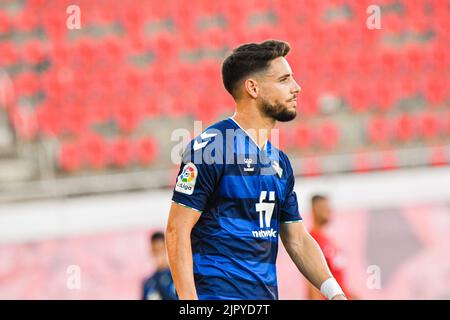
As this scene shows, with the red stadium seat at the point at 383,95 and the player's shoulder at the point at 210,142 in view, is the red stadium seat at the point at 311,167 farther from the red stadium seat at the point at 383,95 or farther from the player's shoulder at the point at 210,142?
the player's shoulder at the point at 210,142

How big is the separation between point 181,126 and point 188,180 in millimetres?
10705

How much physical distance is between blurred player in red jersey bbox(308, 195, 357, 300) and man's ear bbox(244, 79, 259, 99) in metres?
3.56

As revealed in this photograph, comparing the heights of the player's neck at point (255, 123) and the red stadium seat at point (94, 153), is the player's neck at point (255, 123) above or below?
above

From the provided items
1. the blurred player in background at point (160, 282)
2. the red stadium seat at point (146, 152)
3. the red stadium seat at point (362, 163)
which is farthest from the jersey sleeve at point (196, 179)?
the red stadium seat at point (146, 152)

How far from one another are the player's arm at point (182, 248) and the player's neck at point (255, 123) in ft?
1.63

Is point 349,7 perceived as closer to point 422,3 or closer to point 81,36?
point 422,3

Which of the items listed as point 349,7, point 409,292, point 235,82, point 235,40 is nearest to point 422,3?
point 349,7

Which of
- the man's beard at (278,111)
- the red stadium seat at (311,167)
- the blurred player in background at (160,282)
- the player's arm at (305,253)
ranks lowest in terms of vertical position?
the blurred player in background at (160,282)

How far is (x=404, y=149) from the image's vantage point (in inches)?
610

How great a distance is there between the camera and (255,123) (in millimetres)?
4266

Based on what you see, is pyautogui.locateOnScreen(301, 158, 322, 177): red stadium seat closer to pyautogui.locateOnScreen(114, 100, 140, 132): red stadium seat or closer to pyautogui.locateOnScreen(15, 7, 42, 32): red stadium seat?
pyautogui.locateOnScreen(114, 100, 140, 132): red stadium seat

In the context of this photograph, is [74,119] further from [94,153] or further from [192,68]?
[192,68]

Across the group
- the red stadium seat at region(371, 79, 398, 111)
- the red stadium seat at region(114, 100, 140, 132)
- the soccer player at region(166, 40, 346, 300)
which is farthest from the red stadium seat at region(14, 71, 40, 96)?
the soccer player at region(166, 40, 346, 300)

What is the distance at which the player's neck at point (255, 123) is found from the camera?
14.0ft
